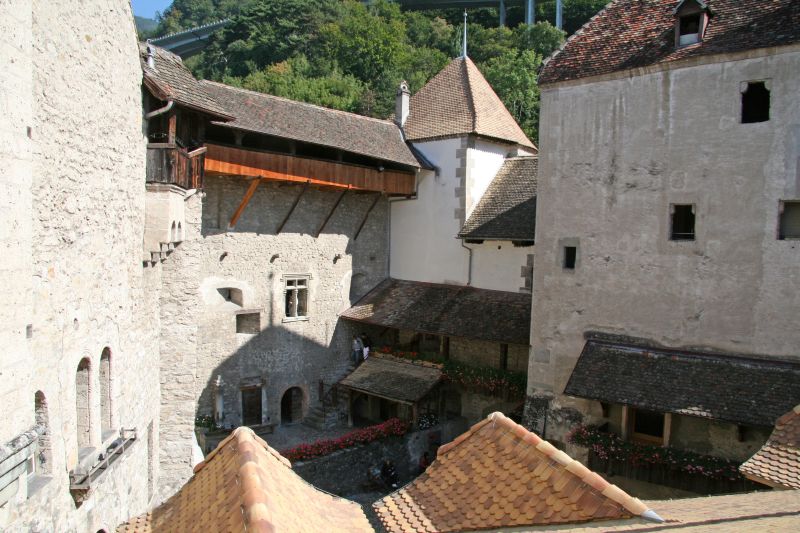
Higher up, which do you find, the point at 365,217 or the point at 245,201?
the point at 245,201

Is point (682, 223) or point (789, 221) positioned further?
point (682, 223)

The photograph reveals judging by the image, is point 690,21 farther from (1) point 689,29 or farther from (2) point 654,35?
(2) point 654,35

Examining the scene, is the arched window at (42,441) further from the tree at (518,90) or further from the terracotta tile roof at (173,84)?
the tree at (518,90)

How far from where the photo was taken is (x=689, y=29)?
38.6ft

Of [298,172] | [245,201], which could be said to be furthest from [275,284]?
[298,172]

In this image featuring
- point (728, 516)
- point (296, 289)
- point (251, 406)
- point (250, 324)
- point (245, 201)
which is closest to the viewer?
point (728, 516)

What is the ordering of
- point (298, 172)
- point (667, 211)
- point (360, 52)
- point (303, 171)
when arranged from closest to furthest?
1. point (667, 211)
2. point (298, 172)
3. point (303, 171)
4. point (360, 52)

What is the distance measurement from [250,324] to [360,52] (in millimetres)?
30720

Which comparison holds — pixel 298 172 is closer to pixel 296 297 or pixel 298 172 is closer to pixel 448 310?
pixel 296 297

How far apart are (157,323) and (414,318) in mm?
7859

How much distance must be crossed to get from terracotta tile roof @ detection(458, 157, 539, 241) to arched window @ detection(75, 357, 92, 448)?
419 inches

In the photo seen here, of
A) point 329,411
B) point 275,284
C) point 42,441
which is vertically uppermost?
point 275,284

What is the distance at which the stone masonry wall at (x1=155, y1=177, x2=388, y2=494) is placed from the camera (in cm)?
1593

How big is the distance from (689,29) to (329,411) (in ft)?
42.0
